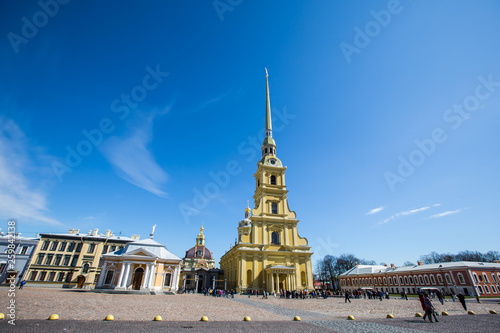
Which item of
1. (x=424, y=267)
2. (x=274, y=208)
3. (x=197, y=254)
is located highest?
(x=274, y=208)

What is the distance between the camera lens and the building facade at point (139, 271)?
2934 cm

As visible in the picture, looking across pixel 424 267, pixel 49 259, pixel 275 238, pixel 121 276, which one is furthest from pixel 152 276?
pixel 424 267

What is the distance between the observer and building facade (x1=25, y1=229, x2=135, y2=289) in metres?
40.7

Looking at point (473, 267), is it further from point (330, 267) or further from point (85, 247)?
point (85, 247)

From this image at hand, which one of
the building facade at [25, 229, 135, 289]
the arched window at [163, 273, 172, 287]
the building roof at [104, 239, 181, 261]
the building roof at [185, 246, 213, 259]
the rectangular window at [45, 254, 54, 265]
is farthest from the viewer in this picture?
the building roof at [185, 246, 213, 259]

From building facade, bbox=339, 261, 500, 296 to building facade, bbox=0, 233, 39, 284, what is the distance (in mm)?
72578

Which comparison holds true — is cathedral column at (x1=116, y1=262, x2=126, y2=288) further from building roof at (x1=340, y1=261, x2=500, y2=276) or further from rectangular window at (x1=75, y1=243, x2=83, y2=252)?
building roof at (x1=340, y1=261, x2=500, y2=276)

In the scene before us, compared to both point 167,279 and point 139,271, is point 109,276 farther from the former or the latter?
point 167,279

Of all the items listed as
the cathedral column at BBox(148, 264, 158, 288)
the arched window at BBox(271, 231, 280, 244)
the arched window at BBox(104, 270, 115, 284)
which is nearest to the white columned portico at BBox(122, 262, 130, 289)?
the arched window at BBox(104, 270, 115, 284)

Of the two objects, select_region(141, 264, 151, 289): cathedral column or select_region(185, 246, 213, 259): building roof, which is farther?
select_region(185, 246, 213, 259): building roof

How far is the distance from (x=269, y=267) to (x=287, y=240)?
621 cm

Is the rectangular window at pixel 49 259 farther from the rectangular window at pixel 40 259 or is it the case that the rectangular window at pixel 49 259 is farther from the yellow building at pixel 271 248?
the yellow building at pixel 271 248

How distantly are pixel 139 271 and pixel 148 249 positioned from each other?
2850mm

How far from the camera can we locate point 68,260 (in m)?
42.9
